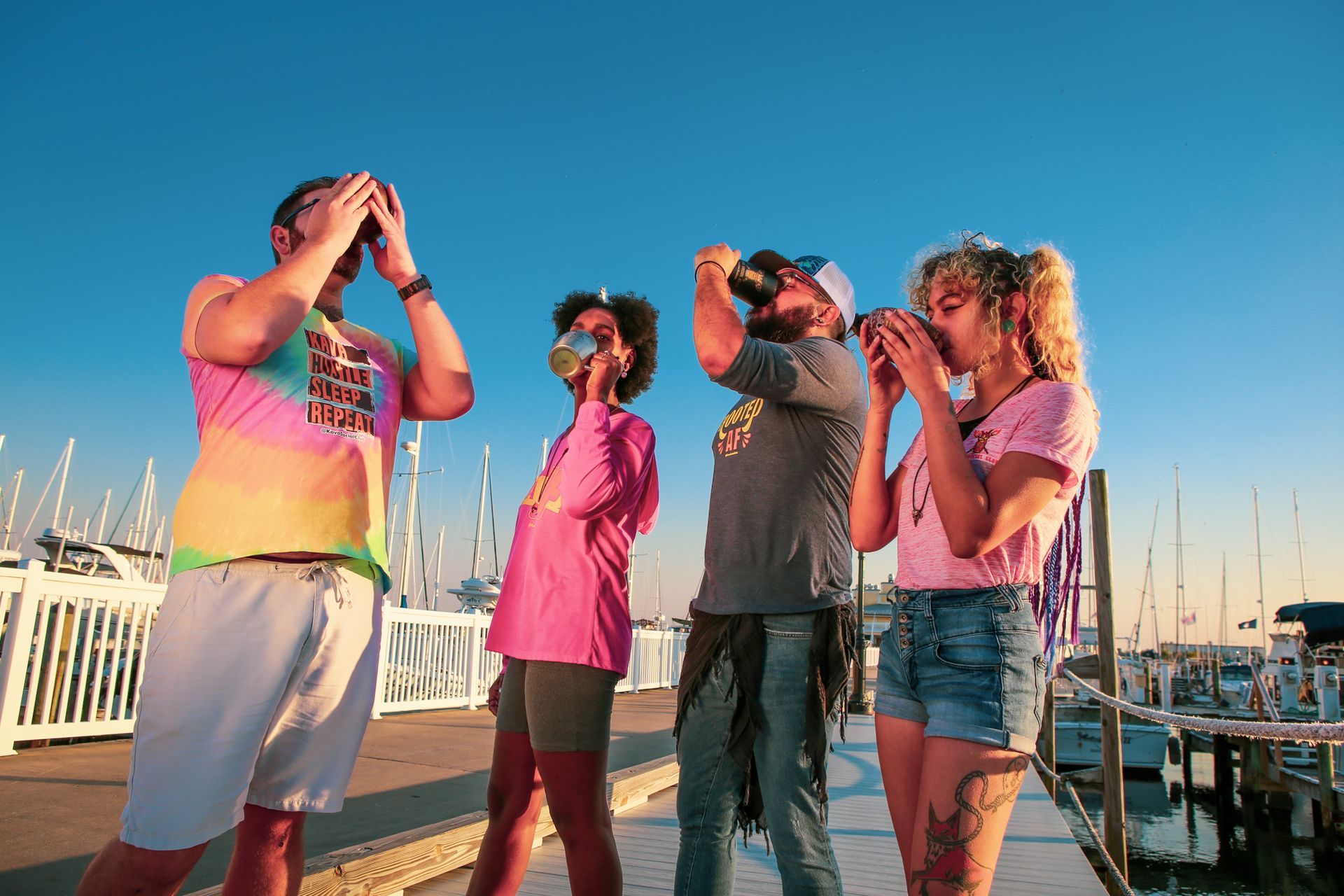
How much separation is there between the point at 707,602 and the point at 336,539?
0.89m

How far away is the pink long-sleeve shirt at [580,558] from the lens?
84.3 inches

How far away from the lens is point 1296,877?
40.5 feet

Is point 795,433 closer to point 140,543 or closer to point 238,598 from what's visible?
point 238,598

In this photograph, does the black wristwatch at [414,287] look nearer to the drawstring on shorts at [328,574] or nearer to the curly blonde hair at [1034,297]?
the drawstring on shorts at [328,574]

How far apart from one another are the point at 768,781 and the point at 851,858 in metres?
2.71

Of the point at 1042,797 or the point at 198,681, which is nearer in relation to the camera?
the point at 198,681

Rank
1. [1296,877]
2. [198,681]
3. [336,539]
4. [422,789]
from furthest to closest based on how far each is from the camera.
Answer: [1296,877] < [422,789] < [336,539] < [198,681]

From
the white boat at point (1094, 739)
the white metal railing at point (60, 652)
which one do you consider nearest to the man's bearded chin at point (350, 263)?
the white metal railing at point (60, 652)

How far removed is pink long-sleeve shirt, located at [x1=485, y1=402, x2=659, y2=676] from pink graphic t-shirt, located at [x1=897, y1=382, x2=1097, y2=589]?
0.83 metres

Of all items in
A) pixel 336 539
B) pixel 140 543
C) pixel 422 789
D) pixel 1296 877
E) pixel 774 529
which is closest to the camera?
pixel 336 539

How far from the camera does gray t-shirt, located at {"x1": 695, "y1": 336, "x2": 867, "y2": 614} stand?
6.30 feet

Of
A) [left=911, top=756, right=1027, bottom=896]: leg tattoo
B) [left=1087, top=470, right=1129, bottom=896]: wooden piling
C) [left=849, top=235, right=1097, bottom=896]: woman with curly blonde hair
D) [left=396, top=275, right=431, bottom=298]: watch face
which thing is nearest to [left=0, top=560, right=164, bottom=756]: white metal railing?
[left=396, top=275, right=431, bottom=298]: watch face

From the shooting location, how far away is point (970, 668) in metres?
1.48

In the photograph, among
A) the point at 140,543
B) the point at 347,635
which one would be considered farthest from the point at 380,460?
the point at 140,543
